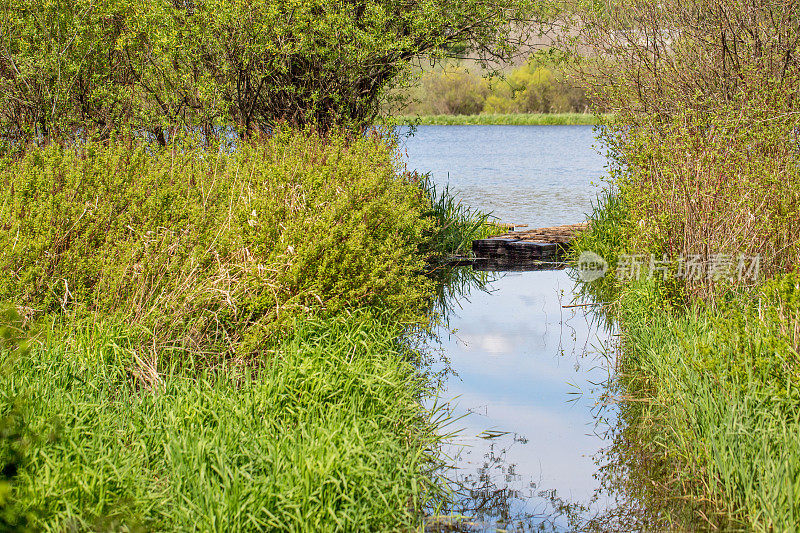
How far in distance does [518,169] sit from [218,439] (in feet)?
127

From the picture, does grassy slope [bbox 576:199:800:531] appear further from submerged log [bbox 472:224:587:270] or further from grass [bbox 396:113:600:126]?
grass [bbox 396:113:600:126]

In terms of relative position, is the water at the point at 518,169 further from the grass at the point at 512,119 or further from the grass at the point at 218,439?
the grass at the point at 218,439

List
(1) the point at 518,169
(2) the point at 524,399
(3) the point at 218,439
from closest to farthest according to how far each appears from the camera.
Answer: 1. (3) the point at 218,439
2. (2) the point at 524,399
3. (1) the point at 518,169

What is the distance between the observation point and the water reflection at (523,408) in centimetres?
566

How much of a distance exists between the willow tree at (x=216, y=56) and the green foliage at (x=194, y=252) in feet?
16.5

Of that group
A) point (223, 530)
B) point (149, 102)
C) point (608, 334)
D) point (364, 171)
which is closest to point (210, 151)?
point (149, 102)

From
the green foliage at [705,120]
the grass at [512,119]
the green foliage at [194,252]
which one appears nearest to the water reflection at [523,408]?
the green foliage at [194,252]

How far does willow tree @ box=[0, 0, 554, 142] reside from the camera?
1339cm

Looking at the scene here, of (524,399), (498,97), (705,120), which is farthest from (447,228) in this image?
(498,97)

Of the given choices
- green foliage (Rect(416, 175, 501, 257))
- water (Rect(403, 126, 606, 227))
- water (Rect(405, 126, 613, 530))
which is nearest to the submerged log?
green foliage (Rect(416, 175, 501, 257))

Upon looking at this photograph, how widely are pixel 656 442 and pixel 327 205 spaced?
3773mm

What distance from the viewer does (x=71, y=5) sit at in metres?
13.5

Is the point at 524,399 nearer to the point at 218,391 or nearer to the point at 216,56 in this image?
the point at 218,391

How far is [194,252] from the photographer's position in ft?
23.1
